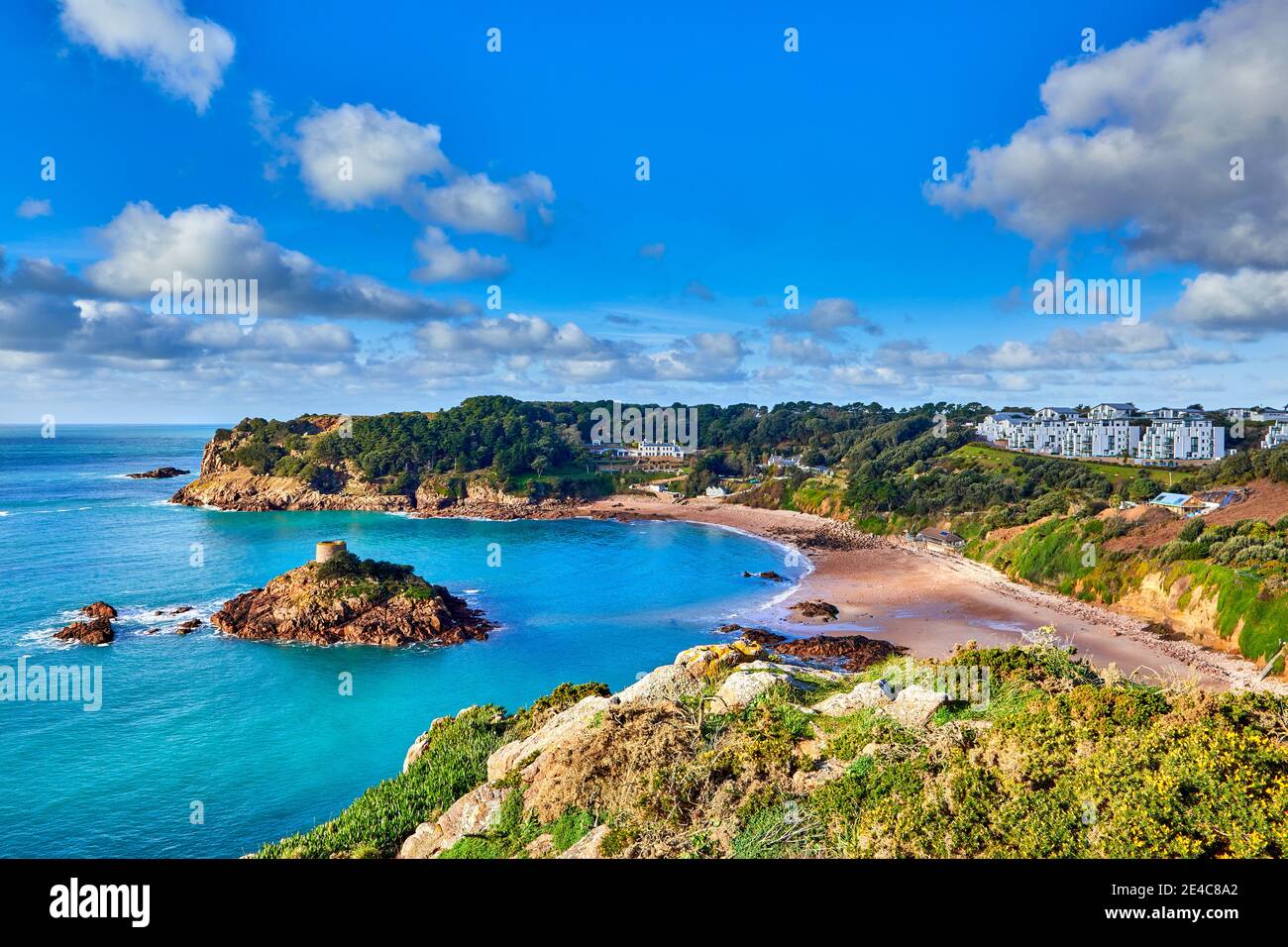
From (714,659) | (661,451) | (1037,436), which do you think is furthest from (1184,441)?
(714,659)

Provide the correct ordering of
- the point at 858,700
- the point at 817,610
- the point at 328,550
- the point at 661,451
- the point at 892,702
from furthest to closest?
the point at 661,451 → the point at 817,610 → the point at 328,550 → the point at 858,700 → the point at 892,702

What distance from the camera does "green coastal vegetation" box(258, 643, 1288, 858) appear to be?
7445mm

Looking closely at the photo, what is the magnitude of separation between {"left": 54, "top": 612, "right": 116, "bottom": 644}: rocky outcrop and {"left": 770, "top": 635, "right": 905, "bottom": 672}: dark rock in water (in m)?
31.4

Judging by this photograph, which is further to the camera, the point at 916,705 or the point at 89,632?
the point at 89,632

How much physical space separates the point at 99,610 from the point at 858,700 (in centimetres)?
3977

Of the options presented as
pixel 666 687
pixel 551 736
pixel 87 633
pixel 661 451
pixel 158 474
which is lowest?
pixel 87 633

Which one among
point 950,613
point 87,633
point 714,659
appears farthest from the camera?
point 950,613

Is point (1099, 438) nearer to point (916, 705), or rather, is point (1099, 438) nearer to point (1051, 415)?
point (1051, 415)

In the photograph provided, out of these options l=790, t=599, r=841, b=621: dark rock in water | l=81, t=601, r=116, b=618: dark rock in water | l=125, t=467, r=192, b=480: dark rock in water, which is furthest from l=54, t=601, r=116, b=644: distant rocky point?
l=125, t=467, r=192, b=480: dark rock in water

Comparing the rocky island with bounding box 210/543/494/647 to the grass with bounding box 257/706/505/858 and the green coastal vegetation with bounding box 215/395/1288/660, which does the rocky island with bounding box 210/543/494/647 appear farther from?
the green coastal vegetation with bounding box 215/395/1288/660

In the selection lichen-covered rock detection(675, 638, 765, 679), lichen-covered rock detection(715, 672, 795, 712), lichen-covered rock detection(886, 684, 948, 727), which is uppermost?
lichen-covered rock detection(886, 684, 948, 727)

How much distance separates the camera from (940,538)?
198 feet

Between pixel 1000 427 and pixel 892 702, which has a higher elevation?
pixel 1000 427
